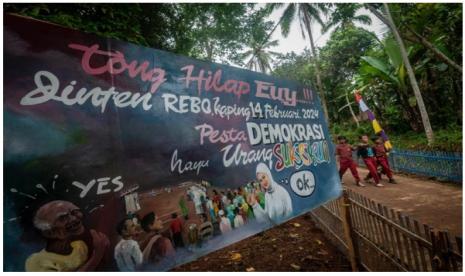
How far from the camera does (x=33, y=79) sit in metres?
1.34

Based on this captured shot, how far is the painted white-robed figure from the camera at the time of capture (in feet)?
6.81

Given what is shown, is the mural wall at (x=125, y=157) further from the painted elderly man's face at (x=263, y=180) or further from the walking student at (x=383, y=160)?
the walking student at (x=383, y=160)

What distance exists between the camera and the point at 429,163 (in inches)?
326

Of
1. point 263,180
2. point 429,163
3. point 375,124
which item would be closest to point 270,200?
point 263,180

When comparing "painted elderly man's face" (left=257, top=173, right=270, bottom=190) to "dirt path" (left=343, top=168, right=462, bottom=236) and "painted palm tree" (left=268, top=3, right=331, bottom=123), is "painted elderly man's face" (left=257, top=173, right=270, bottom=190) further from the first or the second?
"painted palm tree" (left=268, top=3, right=331, bottom=123)

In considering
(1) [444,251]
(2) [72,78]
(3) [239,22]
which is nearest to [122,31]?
(2) [72,78]

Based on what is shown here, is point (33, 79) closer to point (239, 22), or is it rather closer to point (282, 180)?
point (282, 180)

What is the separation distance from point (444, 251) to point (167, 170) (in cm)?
225

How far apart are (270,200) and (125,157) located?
1160 mm

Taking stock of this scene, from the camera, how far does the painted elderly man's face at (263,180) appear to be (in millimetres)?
2147

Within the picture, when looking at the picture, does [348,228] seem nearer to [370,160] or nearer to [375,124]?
[375,124]

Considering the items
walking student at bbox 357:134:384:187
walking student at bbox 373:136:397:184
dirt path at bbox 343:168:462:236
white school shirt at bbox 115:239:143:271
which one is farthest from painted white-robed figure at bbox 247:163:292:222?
walking student at bbox 373:136:397:184

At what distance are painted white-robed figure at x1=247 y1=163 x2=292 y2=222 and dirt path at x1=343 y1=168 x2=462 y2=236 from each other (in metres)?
3.38

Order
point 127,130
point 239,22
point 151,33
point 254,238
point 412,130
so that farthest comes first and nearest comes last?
point 412,130 < point 239,22 < point 151,33 < point 254,238 < point 127,130
